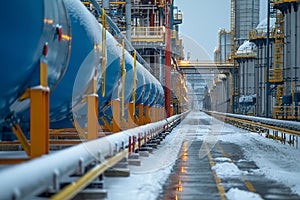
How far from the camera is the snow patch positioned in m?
11.2

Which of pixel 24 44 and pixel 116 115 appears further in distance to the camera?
pixel 116 115

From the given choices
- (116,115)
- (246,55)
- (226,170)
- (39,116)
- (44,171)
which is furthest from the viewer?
(246,55)

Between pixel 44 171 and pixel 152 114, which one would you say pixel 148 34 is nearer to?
pixel 152 114

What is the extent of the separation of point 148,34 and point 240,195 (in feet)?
92.7

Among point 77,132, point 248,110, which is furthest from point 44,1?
point 248,110

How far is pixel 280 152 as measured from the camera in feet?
54.7

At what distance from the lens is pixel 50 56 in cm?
639

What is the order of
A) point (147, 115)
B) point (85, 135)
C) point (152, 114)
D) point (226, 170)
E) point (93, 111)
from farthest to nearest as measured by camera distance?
point (152, 114) → point (147, 115) → point (226, 170) → point (85, 135) → point (93, 111)

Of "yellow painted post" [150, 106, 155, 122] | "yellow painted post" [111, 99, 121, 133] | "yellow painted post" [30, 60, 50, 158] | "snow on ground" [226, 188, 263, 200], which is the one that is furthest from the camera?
"yellow painted post" [150, 106, 155, 122]

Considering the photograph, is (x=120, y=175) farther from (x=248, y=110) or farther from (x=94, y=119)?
(x=248, y=110)

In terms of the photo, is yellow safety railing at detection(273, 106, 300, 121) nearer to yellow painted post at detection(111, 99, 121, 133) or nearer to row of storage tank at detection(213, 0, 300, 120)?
row of storage tank at detection(213, 0, 300, 120)

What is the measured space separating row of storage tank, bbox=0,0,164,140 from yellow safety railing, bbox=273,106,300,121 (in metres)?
24.1

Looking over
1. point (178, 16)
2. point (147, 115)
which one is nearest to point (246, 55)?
point (178, 16)

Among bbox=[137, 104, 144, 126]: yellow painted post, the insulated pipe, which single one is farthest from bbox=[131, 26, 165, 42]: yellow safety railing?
the insulated pipe
